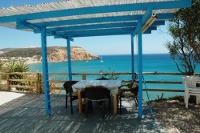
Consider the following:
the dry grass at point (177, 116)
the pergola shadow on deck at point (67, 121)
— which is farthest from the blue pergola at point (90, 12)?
the dry grass at point (177, 116)

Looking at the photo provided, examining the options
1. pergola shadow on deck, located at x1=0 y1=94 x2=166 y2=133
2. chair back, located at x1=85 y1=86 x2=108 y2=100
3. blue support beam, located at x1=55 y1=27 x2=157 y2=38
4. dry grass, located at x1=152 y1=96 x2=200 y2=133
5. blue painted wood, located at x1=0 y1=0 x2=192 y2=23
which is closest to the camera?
blue painted wood, located at x1=0 y1=0 x2=192 y2=23

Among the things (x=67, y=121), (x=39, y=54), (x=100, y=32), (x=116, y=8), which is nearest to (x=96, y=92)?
(x=67, y=121)

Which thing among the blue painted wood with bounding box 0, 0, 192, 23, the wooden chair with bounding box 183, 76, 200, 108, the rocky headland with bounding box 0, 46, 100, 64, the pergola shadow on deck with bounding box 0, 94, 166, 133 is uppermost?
the rocky headland with bounding box 0, 46, 100, 64

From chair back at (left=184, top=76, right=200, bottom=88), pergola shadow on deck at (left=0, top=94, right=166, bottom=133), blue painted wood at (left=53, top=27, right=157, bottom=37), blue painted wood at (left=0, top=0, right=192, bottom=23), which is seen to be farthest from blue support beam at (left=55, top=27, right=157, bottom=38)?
blue painted wood at (left=0, top=0, right=192, bottom=23)

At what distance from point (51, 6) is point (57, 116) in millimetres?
2756

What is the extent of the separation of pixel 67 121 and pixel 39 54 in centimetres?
5931

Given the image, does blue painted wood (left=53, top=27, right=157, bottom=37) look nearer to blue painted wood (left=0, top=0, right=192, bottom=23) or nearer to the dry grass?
the dry grass

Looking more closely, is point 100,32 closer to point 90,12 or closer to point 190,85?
point 90,12

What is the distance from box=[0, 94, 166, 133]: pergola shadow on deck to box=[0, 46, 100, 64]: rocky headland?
3782 cm

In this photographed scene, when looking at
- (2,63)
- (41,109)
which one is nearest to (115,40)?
(2,63)

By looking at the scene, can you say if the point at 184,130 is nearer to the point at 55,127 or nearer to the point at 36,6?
the point at 55,127

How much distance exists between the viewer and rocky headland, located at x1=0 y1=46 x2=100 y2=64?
166 ft

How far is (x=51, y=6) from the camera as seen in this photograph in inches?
144

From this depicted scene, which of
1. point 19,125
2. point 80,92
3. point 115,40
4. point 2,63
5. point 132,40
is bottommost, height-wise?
point 19,125
